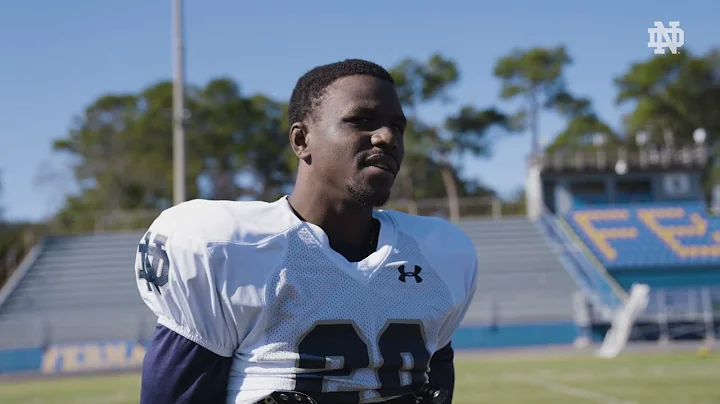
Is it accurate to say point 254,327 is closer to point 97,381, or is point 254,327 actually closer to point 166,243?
point 166,243

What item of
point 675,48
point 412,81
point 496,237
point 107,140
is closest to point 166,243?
point 675,48

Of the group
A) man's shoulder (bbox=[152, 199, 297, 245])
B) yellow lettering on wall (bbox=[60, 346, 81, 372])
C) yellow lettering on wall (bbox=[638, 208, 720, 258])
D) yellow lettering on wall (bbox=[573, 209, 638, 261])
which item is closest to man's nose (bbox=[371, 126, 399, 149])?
man's shoulder (bbox=[152, 199, 297, 245])

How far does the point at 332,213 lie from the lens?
7.18 feet

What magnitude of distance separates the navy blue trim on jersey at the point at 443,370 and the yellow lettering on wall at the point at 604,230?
24.0m

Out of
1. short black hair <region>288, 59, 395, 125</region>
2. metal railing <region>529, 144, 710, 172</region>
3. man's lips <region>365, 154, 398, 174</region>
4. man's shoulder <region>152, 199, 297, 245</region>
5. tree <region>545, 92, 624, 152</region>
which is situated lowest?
man's shoulder <region>152, 199, 297, 245</region>

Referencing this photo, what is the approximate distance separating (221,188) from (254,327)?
1519 inches

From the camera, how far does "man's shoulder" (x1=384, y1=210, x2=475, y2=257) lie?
2.37 m

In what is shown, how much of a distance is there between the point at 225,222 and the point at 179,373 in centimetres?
35

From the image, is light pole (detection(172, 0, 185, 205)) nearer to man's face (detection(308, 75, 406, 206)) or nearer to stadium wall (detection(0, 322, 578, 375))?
man's face (detection(308, 75, 406, 206))

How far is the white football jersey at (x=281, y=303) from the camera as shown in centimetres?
200

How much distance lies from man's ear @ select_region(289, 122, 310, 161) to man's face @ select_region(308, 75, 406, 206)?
0.04 metres

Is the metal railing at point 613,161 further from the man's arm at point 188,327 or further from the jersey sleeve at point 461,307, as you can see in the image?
the man's arm at point 188,327

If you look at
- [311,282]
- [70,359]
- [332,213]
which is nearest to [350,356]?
[311,282]

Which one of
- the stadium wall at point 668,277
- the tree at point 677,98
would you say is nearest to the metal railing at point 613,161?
the stadium wall at point 668,277
